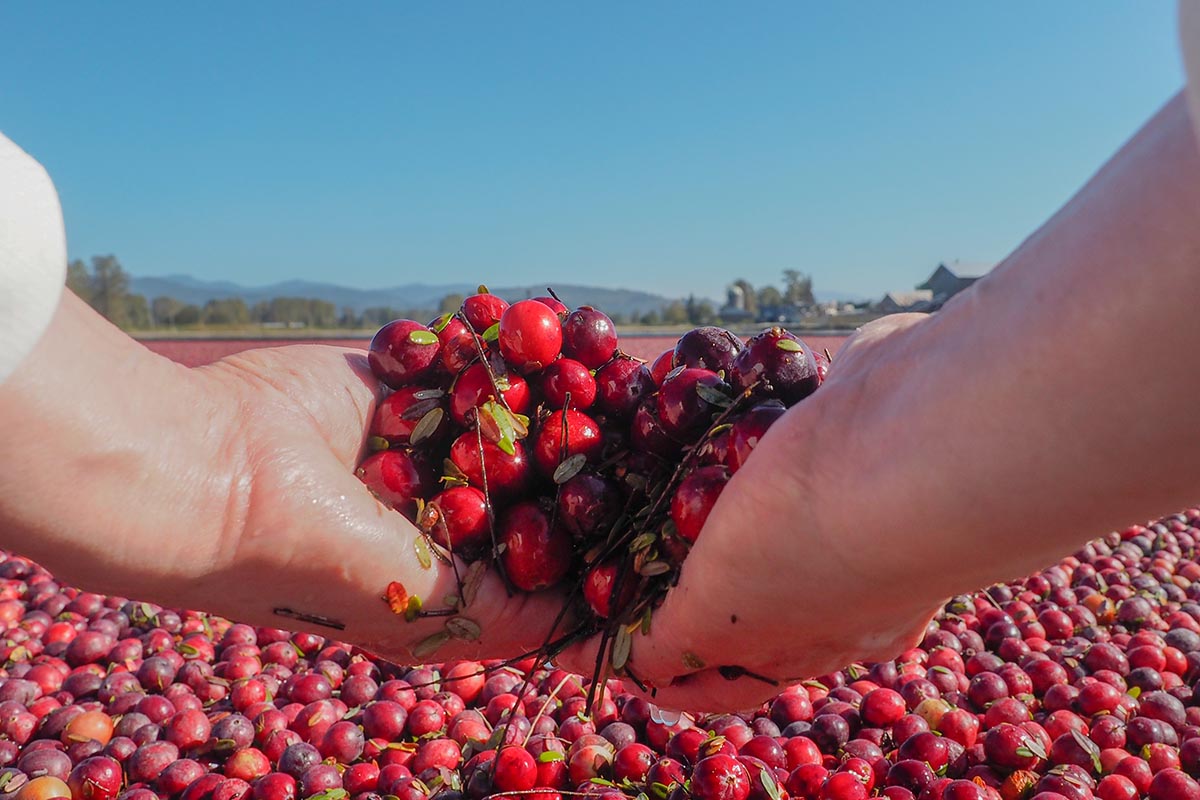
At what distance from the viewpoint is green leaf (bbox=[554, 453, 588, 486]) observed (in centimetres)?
222

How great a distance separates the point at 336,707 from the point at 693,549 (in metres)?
2.87

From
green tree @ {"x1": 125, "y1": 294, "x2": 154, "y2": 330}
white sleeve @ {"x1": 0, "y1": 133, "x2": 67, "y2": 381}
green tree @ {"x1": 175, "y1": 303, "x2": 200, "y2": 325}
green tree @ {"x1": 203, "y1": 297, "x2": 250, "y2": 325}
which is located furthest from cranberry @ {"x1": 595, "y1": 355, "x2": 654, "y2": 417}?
green tree @ {"x1": 175, "y1": 303, "x2": 200, "y2": 325}

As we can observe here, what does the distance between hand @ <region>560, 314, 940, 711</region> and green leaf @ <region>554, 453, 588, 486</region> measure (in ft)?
1.41

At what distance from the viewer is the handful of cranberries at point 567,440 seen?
2119mm

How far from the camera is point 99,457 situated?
1.66m

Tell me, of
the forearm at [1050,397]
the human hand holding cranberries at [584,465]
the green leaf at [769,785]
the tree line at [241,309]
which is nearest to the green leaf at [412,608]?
the human hand holding cranberries at [584,465]

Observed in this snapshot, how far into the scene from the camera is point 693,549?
6.25ft

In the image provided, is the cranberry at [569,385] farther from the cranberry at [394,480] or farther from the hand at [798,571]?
the hand at [798,571]

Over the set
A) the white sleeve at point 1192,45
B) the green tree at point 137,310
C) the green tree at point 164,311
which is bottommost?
the green tree at point 164,311

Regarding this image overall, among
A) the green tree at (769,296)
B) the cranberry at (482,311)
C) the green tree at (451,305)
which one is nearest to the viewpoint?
the cranberry at (482,311)

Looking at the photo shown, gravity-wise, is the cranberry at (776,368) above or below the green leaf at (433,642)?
above

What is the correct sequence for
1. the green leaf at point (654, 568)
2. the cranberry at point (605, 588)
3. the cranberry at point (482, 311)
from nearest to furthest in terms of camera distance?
the green leaf at point (654, 568) → the cranberry at point (605, 588) → the cranberry at point (482, 311)

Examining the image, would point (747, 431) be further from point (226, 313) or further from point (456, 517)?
point (226, 313)

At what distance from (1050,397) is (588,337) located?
149 cm
